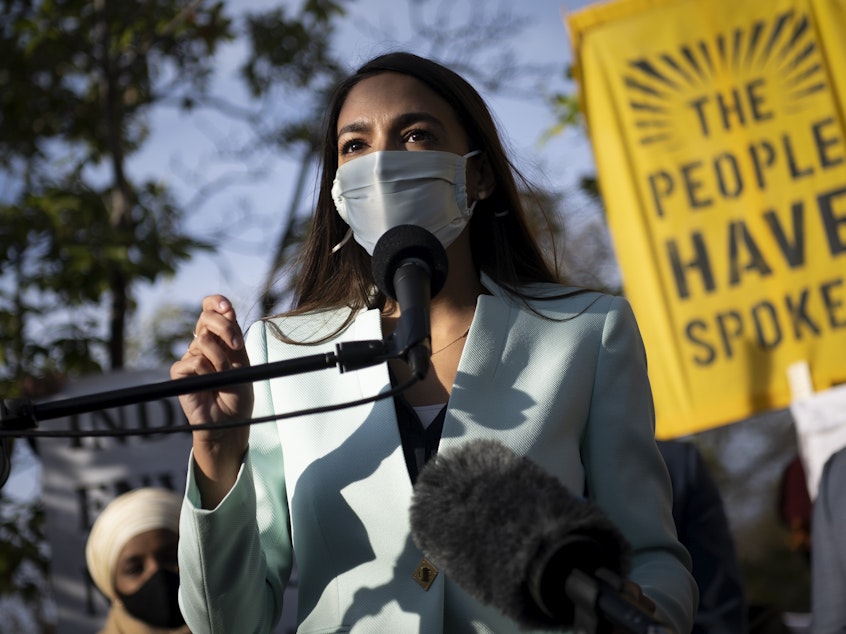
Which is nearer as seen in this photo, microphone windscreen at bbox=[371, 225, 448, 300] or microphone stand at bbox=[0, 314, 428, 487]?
microphone stand at bbox=[0, 314, 428, 487]

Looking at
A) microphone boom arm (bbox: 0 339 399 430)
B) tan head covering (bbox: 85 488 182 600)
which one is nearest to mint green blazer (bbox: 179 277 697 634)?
microphone boom arm (bbox: 0 339 399 430)

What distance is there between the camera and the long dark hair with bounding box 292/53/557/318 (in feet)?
8.32

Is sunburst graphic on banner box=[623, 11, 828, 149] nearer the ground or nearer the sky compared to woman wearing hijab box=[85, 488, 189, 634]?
nearer the sky

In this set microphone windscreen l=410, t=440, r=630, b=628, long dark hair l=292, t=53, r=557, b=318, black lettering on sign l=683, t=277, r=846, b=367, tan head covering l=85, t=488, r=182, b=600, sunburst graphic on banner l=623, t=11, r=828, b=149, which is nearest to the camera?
microphone windscreen l=410, t=440, r=630, b=628

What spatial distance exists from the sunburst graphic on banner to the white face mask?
3.98 metres

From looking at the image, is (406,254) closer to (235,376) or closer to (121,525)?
(235,376)

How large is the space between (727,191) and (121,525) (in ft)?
11.6

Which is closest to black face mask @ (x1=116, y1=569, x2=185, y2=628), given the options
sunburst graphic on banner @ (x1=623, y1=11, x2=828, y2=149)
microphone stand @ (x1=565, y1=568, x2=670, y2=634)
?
microphone stand @ (x1=565, y1=568, x2=670, y2=634)

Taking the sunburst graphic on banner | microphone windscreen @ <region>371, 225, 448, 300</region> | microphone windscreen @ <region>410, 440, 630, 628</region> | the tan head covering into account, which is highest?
the sunburst graphic on banner

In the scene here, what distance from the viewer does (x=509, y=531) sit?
1.42 metres

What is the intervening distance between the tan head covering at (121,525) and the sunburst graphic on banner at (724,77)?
10.7 feet

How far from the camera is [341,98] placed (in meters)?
2.59

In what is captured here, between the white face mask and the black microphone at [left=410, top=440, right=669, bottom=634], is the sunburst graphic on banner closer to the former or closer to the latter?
the white face mask

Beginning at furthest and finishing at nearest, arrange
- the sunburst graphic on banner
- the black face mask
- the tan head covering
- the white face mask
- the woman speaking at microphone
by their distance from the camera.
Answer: the sunburst graphic on banner
the tan head covering
the black face mask
the white face mask
the woman speaking at microphone
